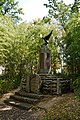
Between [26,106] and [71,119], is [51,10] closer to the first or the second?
[26,106]

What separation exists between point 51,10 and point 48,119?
616 inches

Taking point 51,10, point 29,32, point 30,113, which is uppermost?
point 51,10

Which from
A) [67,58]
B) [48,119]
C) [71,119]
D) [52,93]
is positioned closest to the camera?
[71,119]

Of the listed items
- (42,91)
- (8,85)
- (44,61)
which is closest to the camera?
(42,91)

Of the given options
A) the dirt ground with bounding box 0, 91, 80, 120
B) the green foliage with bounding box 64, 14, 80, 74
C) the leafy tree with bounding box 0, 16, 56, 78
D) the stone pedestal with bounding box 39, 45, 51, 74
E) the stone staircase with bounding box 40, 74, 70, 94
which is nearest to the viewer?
the dirt ground with bounding box 0, 91, 80, 120

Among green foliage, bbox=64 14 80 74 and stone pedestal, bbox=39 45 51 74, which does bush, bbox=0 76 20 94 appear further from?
green foliage, bbox=64 14 80 74

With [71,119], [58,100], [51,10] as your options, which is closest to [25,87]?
[58,100]

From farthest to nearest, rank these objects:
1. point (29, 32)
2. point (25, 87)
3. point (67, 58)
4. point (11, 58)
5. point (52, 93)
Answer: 1. point (29, 32)
2. point (11, 58)
3. point (67, 58)
4. point (25, 87)
5. point (52, 93)

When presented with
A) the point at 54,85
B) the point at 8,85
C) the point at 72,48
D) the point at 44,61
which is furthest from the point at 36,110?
the point at 8,85

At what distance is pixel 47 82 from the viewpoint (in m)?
12.6

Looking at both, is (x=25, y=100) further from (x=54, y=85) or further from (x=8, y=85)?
(x=8, y=85)

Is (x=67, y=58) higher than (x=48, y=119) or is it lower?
higher

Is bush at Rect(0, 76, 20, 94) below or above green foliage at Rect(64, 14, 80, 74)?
below

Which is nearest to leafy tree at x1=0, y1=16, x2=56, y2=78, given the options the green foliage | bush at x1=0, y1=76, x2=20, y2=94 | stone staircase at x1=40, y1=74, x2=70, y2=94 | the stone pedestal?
bush at x1=0, y1=76, x2=20, y2=94
